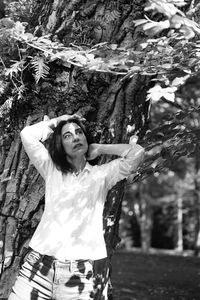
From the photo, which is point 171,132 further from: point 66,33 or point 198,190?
point 198,190

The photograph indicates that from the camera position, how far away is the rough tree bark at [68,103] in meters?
3.65

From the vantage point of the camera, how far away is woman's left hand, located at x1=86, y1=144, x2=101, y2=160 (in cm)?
331

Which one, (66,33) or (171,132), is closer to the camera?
(66,33)

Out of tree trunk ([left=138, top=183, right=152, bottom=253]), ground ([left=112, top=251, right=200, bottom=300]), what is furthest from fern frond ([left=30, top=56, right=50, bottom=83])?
tree trunk ([left=138, top=183, right=152, bottom=253])

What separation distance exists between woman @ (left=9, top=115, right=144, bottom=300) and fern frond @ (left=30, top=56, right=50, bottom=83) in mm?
348

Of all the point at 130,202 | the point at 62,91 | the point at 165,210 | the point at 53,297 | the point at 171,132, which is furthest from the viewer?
the point at 165,210

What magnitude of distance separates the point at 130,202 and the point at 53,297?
2034 centimetres

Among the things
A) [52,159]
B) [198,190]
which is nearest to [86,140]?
[52,159]

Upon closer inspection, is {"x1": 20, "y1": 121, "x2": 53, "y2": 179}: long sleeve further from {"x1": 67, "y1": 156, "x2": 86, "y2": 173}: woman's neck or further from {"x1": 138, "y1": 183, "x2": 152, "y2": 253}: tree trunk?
{"x1": 138, "y1": 183, "x2": 152, "y2": 253}: tree trunk

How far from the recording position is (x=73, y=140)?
311cm

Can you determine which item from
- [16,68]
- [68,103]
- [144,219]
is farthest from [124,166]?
[144,219]

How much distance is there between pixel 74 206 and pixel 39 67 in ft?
3.32

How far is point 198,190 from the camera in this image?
17.7 m

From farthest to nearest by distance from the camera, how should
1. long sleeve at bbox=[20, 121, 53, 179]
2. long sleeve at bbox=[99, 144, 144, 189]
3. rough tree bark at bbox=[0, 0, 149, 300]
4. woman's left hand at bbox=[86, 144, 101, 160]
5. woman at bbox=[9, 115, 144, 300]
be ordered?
rough tree bark at bbox=[0, 0, 149, 300]
woman's left hand at bbox=[86, 144, 101, 160]
long sleeve at bbox=[20, 121, 53, 179]
long sleeve at bbox=[99, 144, 144, 189]
woman at bbox=[9, 115, 144, 300]
